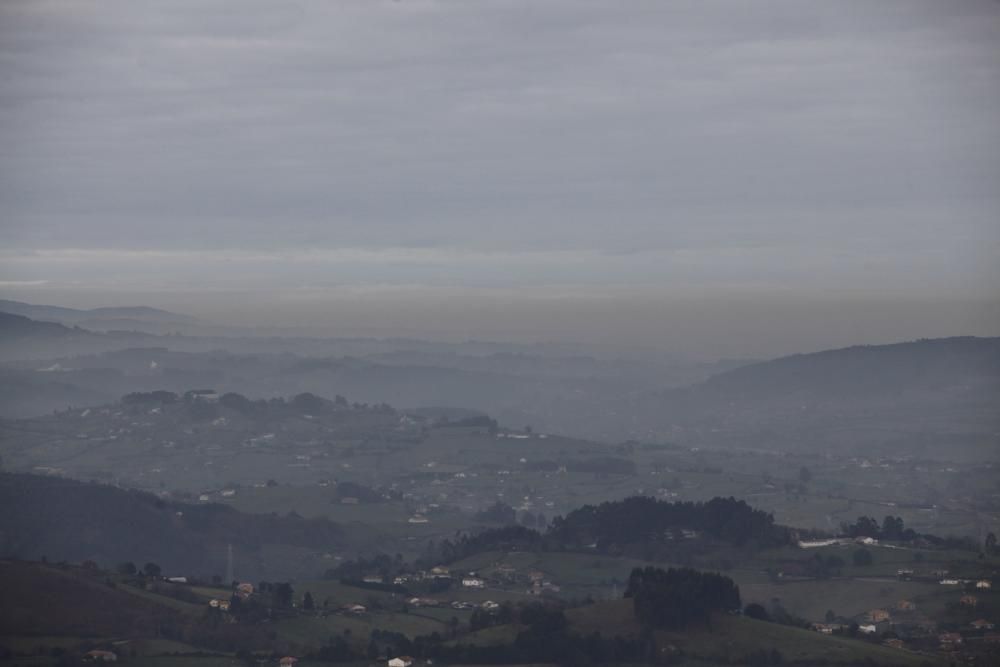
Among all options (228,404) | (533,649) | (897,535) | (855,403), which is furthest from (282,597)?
(855,403)

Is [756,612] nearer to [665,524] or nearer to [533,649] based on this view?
[533,649]

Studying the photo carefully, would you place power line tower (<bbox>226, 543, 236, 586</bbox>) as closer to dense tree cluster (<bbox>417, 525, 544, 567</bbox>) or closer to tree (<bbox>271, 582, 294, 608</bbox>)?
dense tree cluster (<bbox>417, 525, 544, 567</bbox>)

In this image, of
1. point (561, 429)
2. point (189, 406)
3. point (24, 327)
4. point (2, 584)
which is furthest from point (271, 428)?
point (2, 584)

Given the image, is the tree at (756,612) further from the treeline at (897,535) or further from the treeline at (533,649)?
the treeline at (897,535)

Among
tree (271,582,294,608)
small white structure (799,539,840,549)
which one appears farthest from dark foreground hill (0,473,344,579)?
small white structure (799,539,840,549)

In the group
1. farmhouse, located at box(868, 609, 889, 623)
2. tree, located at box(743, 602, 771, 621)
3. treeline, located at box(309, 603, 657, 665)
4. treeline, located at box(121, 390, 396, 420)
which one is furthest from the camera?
treeline, located at box(121, 390, 396, 420)

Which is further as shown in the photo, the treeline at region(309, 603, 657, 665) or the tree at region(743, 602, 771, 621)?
the tree at region(743, 602, 771, 621)
